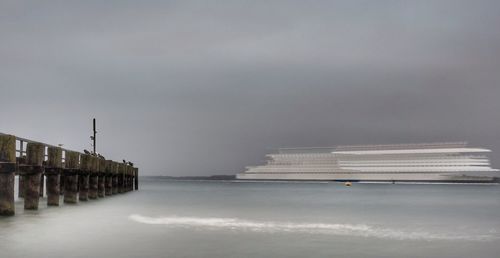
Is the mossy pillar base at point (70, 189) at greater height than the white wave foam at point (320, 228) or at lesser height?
greater

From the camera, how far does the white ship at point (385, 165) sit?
137125 millimetres

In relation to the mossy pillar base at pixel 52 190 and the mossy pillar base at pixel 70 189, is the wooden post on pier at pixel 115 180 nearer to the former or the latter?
the mossy pillar base at pixel 70 189

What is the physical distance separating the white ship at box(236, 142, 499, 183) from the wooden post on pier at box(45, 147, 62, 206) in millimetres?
118806

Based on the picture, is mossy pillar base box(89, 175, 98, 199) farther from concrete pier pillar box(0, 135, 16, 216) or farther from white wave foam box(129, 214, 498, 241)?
concrete pier pillar box(0, 135, 16, 216)

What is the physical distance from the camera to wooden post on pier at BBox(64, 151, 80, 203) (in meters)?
27.5

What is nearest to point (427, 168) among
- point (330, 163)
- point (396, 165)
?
point (396, 165)

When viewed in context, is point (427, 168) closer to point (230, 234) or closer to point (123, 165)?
point (123, 165)

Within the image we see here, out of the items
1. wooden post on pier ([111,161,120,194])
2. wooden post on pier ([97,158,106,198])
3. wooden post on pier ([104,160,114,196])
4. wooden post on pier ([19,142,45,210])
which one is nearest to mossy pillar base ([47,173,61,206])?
wooden post on pier ([19,142,45,210])

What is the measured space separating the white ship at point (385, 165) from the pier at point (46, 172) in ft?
343

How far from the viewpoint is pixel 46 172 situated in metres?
24.5

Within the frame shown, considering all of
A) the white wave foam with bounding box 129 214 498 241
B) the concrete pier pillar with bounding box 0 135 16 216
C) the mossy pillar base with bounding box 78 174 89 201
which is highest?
the concrete pier pillar with bounding box 0 135 16 216

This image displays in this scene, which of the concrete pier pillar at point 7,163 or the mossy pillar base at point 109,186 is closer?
the concrete pier pillar at point 7,163

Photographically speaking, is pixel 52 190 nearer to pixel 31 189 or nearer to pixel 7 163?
pixel 31 189

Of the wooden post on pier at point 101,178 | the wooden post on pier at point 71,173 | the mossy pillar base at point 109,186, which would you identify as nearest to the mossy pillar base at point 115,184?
the mossy pillar base at point 109,186
